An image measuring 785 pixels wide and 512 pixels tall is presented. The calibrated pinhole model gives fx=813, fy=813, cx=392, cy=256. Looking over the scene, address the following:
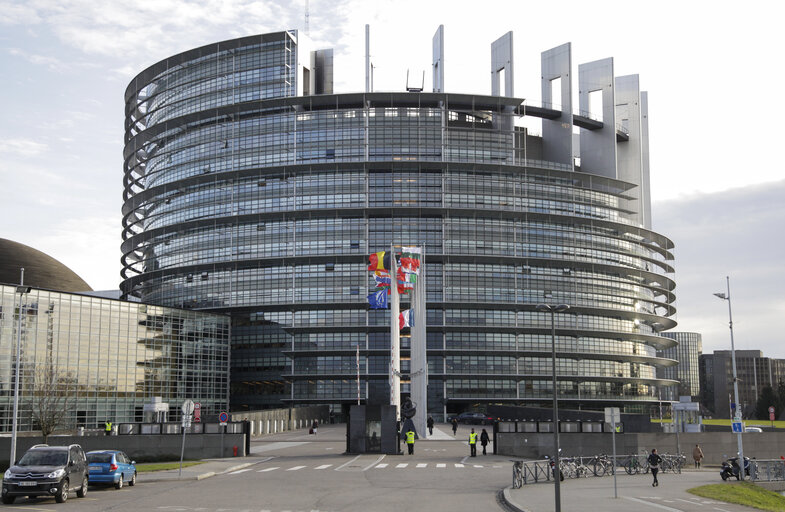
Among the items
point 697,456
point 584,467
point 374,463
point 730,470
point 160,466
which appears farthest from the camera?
point 697,456

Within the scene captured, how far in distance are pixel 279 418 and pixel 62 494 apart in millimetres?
54005

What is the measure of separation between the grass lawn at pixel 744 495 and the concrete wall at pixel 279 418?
38.2 metres

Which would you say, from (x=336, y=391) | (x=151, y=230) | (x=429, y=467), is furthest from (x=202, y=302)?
(x=429, y=467)

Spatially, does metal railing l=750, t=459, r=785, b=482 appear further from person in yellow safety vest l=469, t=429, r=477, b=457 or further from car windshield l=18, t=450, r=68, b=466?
car windshield l=18, t=450, r=68, b=466

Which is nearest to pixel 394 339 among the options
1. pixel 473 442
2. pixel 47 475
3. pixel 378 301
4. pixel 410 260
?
pixel 378 301

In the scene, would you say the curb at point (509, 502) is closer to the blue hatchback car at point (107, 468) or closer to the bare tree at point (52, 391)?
the blue hatchback car at point (107, 468)

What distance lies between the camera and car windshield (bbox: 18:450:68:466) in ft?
92.5

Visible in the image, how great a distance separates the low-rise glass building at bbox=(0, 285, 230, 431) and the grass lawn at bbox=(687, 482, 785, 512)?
55.2 meters

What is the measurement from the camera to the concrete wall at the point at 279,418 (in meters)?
70.5

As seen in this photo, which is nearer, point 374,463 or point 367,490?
point 367,490

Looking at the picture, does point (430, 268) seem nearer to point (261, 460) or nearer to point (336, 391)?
point (336, 391)

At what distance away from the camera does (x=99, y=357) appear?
292 feet

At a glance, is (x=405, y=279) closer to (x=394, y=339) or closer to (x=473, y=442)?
(x=394, y=339)

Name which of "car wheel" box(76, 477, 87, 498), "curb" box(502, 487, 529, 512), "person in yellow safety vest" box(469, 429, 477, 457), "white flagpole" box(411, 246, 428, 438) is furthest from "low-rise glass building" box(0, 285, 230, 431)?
"curb" box(502, 487, 529, 512)
